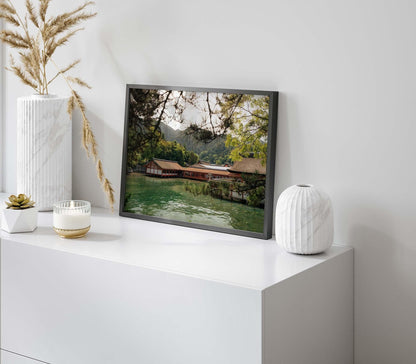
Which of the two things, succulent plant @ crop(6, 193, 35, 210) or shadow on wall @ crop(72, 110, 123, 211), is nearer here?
succulent plant @ crop(6, 193, 35, 210)

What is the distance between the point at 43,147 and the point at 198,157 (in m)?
0.53

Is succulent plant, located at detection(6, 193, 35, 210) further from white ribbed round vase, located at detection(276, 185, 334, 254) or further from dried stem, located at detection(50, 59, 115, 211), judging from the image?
white ribbed round vase, located at detection(276, 185, 334, 254)

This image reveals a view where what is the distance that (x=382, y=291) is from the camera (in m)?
1.52

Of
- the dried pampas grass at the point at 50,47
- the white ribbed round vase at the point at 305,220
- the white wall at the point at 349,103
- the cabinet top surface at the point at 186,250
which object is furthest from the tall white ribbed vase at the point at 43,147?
the white ribbed round vase at the point at 305,220

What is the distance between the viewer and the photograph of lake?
165 cm

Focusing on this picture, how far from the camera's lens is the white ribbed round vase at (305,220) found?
4.77 ft

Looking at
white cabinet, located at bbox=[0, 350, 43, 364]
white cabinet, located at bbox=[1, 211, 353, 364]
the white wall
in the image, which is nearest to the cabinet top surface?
white cabinet, located at bbox=[1, 211, 353, 364]

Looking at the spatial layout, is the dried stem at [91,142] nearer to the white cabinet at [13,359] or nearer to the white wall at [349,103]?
the white wall at [349,103]

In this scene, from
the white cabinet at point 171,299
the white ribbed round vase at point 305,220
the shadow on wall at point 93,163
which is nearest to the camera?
the white cabinet at point 171,299

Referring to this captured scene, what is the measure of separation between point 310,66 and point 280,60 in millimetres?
88

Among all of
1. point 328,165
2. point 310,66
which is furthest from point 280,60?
point 328,165

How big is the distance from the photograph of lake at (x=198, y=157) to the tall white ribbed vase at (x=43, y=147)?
24 centimetres

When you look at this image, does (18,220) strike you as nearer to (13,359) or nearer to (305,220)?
(13,359)

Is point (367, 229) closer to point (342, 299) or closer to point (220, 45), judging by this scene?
point (342, 299)
